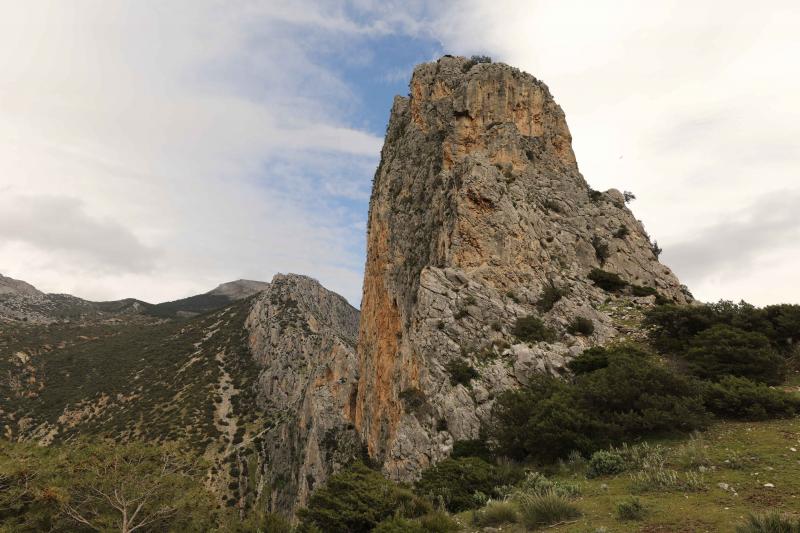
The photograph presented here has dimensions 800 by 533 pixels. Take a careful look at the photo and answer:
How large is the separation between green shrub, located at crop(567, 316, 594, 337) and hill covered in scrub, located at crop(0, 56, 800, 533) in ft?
0.44

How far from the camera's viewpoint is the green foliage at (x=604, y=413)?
15.9 m

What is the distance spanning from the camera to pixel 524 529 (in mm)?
10320

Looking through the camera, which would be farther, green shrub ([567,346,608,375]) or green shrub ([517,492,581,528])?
green shrub ([567,346,608,375])

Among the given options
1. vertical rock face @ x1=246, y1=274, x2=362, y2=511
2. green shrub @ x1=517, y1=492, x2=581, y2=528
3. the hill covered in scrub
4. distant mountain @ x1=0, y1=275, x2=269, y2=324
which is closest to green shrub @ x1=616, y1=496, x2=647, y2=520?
the hill covered in scrub

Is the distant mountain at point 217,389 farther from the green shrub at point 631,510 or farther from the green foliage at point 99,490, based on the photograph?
the green shrub at point 631,510

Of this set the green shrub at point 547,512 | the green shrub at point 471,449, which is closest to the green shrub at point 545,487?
the green shrub at point 547,512

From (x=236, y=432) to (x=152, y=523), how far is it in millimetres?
51192

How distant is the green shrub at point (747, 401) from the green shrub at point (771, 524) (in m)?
9.76

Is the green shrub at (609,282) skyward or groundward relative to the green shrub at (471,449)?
skyward

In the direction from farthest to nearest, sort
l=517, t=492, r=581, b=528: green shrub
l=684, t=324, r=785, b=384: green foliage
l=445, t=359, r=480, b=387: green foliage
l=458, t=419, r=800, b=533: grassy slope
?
l=445, t=359, r=480, b=387: green foliage
l=684, t=324, r=785, b=384: green foliage
l=517, t=492, r=581, b=528: green shrub
l=458, t=419, r=800, b=533: grassy slope

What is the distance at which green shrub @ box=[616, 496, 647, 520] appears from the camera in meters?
9.61

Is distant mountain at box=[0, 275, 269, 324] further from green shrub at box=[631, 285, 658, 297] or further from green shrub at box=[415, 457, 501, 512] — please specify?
green shrub at box=[415, 457, 501, 512]

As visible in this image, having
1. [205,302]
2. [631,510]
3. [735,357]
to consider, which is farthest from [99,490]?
[205,302]

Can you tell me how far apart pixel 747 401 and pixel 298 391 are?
7243cm
